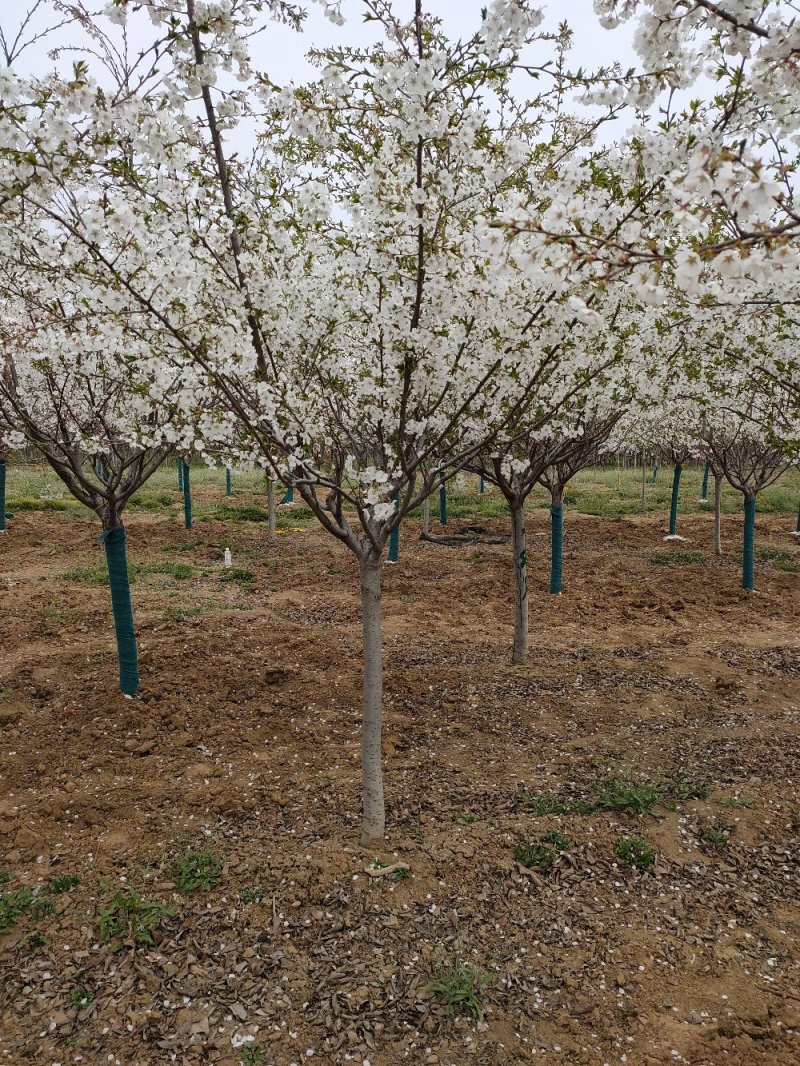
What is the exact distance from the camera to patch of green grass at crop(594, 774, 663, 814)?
5688 mm

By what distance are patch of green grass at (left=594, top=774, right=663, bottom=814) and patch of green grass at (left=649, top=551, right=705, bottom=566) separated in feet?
34.9

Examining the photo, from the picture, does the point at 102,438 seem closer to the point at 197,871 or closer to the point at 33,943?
the point at 197,871

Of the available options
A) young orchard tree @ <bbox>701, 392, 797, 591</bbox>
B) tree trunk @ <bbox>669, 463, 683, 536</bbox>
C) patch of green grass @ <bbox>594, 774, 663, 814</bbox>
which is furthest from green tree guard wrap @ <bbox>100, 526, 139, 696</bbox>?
tree trunk @ <bbox>669, 463, 683, 536</bbox>

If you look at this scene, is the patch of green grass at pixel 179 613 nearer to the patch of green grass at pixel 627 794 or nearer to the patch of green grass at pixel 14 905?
the patch of green grass at pixel 14 905

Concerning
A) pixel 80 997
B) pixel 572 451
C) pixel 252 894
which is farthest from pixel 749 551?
pixel 80 997

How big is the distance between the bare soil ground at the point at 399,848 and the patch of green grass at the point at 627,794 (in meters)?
0.11

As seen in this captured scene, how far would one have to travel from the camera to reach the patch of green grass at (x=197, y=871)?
15.6ft

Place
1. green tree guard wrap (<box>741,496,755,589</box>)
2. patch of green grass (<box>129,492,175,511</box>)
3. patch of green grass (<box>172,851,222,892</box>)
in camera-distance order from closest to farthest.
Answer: patch of green grass (<box>172,851,222,892</box>), green tree guard wrap (<box>741,496,755,589</box>), patch of green grass (<box>129,492,175,511</box>)

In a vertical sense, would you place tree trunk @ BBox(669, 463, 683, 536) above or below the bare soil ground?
above

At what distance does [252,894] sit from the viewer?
4695mm

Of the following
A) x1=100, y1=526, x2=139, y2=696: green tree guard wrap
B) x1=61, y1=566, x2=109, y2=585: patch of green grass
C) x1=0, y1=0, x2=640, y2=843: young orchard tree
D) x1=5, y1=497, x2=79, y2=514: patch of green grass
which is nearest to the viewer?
x1=0, y1=0, x2=640, y2=843: young orchard tree

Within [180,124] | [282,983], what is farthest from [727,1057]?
[180,124]

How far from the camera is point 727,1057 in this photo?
136 inches

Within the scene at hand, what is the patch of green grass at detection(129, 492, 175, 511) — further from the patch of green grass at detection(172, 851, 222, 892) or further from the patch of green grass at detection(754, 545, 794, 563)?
the patch of green grass at detection(172, 851, 222, 892)
